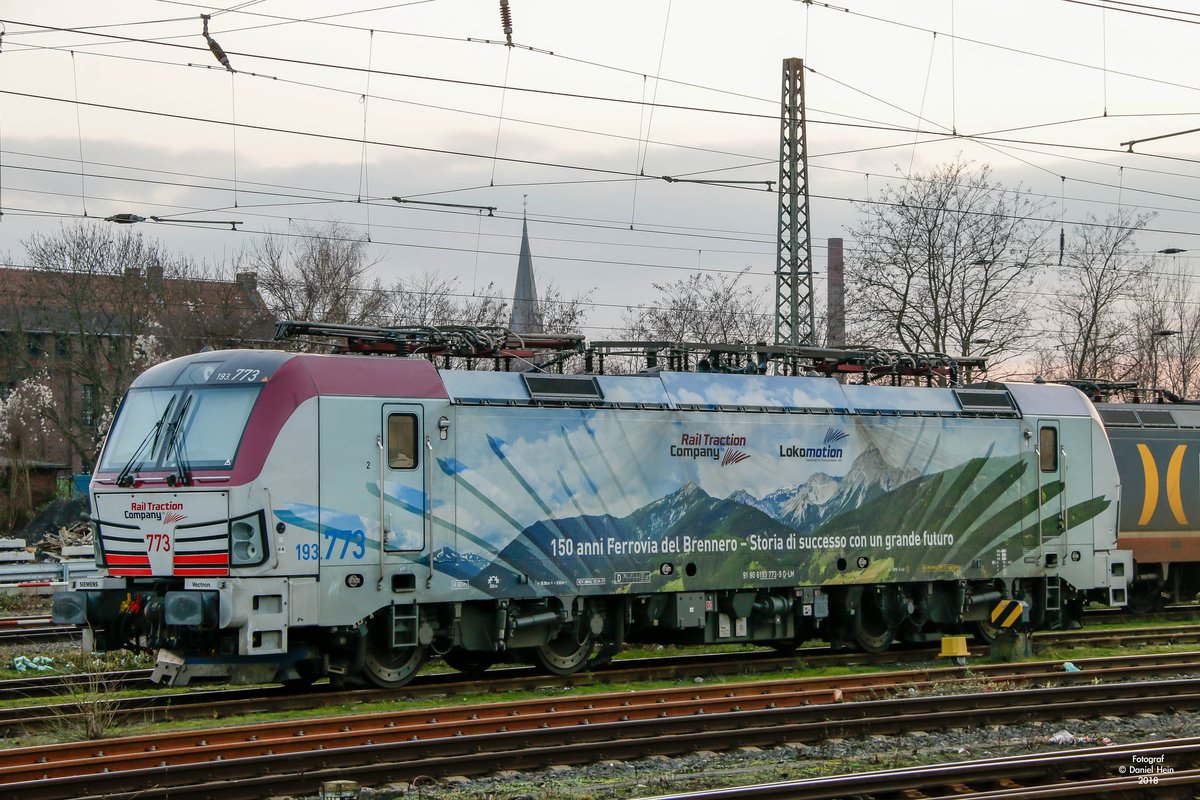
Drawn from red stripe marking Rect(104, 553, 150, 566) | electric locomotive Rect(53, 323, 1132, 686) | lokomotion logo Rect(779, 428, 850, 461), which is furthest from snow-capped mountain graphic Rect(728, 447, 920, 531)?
red stripe marking Rect(104, 553, 150, 566)

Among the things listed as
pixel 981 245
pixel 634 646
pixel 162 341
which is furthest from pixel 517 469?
pixel 162 341

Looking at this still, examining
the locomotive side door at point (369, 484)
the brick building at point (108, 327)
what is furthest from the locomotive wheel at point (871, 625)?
the brick building at point (108, 327)

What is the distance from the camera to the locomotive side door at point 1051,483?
1889cm

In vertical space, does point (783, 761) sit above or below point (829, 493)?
below

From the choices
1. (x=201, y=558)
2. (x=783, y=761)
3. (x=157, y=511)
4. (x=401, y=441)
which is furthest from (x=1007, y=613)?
(x=157, y=511)

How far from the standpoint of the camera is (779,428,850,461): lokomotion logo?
16969 mm

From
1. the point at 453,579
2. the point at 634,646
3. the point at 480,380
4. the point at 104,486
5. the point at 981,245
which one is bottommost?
the point at 634,646

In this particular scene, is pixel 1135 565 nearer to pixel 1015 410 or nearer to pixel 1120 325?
pixel 1015 410

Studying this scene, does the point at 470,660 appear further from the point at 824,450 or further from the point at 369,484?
the point at 824,450

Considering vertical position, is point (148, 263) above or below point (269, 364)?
above

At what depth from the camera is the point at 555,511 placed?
1530cm

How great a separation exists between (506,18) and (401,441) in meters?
6.76

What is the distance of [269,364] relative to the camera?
13.7 m

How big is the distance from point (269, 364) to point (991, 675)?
8910 millimetres
